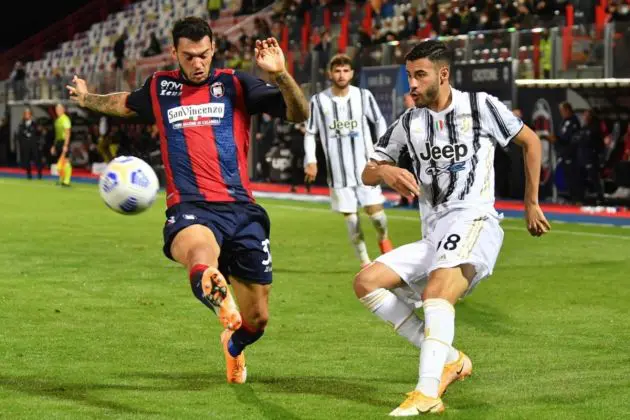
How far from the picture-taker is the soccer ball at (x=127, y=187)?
23.5ft

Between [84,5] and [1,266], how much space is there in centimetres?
4505

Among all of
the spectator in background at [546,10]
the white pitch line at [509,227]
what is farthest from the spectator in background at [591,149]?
the white pitch line at [509,227]

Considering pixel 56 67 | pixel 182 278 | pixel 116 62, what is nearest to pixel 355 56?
pixel 182 278

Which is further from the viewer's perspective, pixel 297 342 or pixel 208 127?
pixel 297 342

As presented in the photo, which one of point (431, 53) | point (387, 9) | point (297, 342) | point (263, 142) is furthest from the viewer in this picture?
point (263, 142)

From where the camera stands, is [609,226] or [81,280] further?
[609,226]

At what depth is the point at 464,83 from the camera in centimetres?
2431

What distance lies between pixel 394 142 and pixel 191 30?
4.28ft

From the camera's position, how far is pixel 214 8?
43.3 meters

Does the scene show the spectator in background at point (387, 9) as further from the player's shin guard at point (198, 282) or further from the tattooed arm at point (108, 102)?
the player's shin guard at point (198, 282)

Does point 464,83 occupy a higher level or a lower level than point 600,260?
higher

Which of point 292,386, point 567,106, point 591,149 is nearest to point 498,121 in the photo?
point 292,386

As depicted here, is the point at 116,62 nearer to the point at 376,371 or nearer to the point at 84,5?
the point at 84,5

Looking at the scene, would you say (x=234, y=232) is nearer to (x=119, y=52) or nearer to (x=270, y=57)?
(x=270, y=57)
